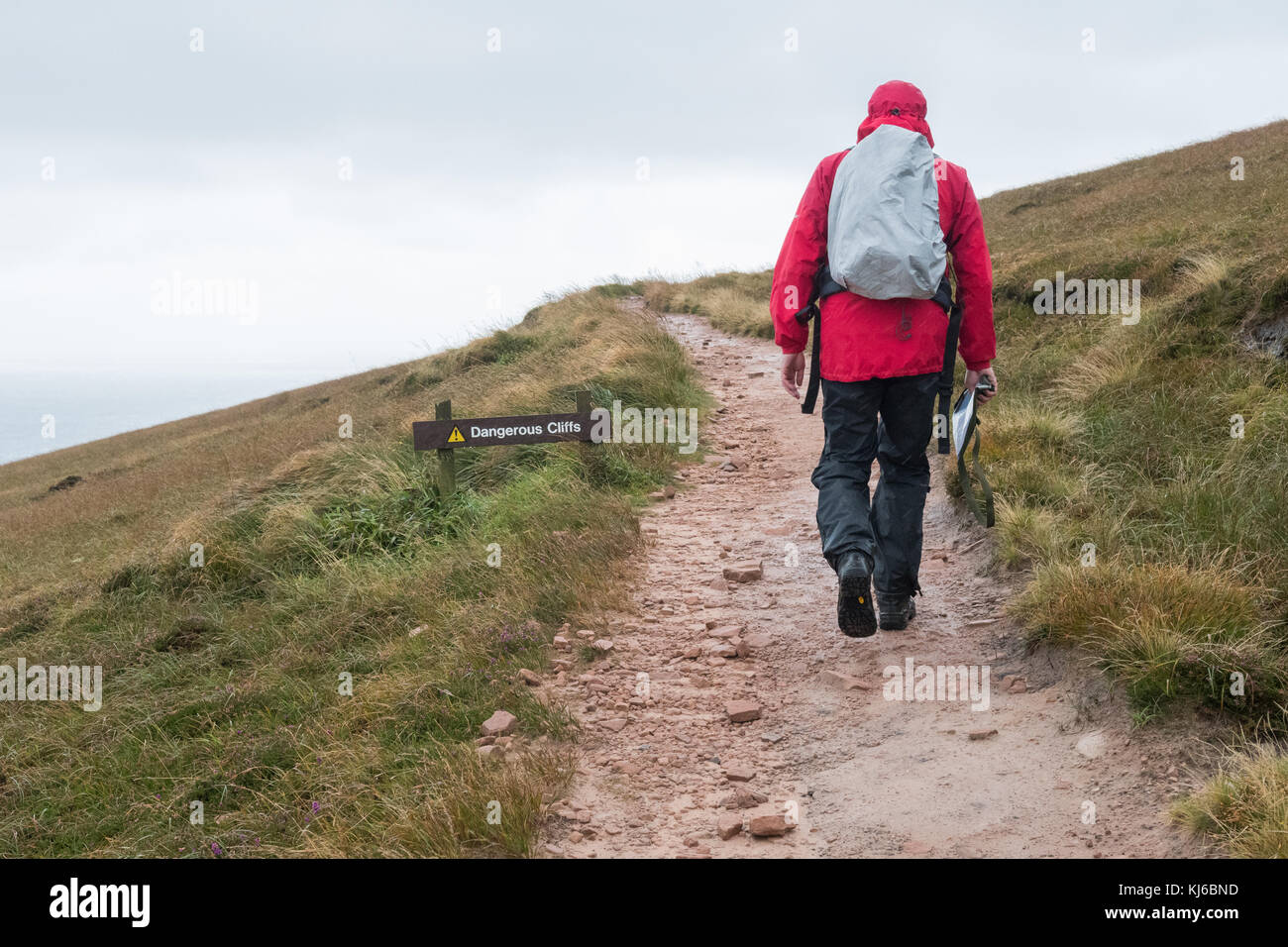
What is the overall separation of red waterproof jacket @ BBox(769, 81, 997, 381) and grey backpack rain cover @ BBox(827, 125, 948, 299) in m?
0.14

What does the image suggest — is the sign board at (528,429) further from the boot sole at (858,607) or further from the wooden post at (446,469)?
the boot sole at (858,607)

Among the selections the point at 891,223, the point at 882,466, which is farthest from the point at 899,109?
the point at 882,466

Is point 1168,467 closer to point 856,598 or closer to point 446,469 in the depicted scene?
point 856,598

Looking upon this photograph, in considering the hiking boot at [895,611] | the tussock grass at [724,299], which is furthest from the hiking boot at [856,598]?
the tussock grass at [724,299]

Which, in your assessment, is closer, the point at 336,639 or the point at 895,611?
the point at 895,611

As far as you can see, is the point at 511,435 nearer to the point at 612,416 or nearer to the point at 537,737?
the point at 612,416

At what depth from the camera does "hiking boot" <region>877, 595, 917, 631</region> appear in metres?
4.83

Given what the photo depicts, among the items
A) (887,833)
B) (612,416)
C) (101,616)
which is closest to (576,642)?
(887,833)

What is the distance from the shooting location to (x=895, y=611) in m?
4.86

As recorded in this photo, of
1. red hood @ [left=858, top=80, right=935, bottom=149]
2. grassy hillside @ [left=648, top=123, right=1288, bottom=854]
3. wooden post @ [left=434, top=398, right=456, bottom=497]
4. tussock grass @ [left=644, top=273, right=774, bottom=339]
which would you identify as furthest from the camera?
tussock grass @ [left=644, top=273, right=774, bottom=339]

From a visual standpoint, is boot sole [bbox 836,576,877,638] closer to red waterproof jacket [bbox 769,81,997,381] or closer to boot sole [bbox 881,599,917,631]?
boot sole [bbox 881,599,917,631]

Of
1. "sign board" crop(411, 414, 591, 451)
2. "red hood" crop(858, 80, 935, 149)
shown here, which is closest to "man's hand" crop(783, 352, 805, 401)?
"red hood" crop(858, 80, 935, 149)

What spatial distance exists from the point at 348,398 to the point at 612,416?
1639 cm

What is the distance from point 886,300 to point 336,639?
185 inches
